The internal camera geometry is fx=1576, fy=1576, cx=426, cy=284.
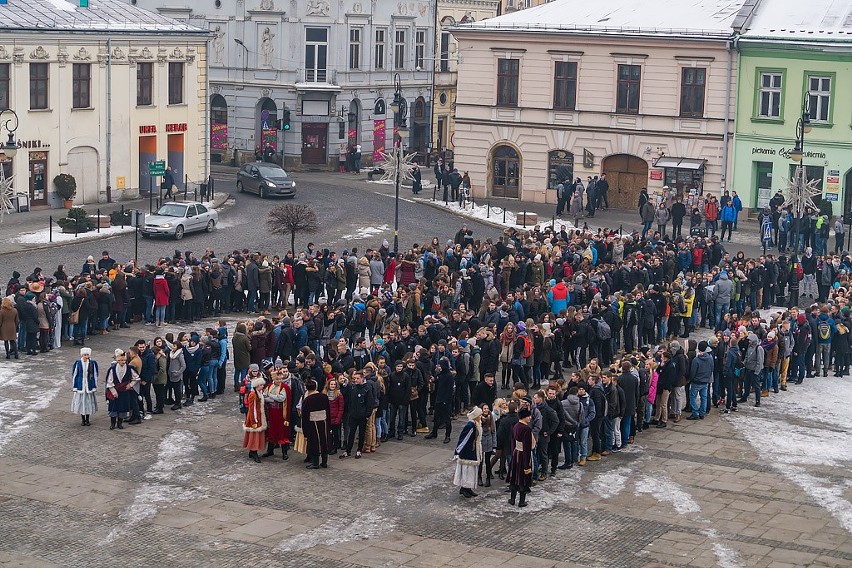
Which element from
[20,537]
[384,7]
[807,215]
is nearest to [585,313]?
[20,537]

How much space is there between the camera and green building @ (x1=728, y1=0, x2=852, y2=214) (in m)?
54.5

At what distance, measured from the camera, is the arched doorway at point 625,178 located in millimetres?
58312

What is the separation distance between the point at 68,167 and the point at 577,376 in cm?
3304

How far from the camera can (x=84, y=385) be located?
87.5 feet

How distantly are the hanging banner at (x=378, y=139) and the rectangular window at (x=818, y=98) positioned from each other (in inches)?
931

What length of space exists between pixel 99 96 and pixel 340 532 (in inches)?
1436

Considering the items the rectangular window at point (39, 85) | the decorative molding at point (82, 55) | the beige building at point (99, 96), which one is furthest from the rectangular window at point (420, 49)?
the rectangular window at point (39, 85)

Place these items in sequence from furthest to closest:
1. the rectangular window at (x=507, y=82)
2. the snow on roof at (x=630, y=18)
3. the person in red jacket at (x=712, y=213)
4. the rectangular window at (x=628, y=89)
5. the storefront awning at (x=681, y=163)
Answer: the rectangular window at (x=507, y=82) → the rectangular window at (x=628, y=89) → the snow on roof at (x=630, y=18) → the storefront awning at (x=681, y=163) → the person in red jacket at (x=712, y=213)

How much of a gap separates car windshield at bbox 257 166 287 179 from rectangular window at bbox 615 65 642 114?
12.7 metres

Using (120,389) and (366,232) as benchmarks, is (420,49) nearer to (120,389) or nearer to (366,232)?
(366,232)

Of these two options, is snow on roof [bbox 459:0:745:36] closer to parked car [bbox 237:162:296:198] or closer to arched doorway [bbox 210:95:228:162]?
parked car [bbox 237:162:296:198]

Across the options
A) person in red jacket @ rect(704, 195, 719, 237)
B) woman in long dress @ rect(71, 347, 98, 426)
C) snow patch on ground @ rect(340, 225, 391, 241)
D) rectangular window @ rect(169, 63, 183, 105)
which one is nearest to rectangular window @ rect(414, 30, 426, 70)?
rectangular window @ rect(169, 63, 183, 105)

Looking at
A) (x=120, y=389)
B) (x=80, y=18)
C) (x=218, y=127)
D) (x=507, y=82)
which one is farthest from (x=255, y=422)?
(x=218, y=127)

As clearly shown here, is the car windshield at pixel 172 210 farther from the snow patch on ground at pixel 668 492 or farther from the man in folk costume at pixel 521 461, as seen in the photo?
the man in folk costume at pixel 521 461
